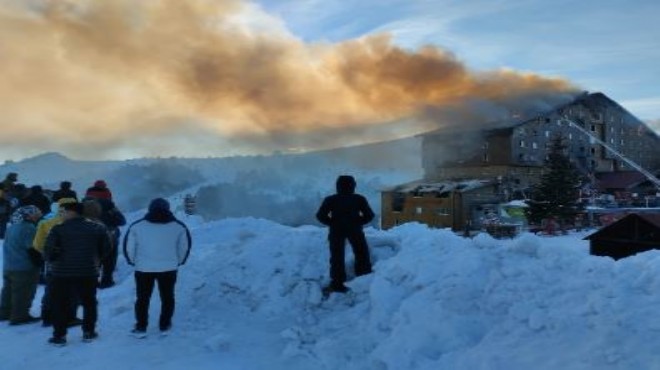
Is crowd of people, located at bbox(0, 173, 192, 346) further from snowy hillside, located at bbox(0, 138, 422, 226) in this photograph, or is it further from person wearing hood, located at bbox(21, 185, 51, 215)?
snowy hillside, located at bbox(0, 138, 422, 226)

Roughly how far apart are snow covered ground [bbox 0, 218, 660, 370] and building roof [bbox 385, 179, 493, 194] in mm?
35475

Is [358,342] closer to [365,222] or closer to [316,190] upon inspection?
A: [365,222]

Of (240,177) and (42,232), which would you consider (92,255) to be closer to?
(42,232)

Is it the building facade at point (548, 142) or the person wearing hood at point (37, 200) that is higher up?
the building facade at point (548, 142)

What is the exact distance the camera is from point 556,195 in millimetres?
39625

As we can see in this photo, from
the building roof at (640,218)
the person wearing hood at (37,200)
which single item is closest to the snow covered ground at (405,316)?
the person wearing hood at (37,200)

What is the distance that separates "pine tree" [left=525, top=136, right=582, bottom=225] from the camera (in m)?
39.3

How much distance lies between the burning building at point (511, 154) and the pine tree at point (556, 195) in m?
5.46

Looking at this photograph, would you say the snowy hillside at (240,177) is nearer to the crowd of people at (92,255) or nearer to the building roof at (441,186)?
the building roof at (441,186)

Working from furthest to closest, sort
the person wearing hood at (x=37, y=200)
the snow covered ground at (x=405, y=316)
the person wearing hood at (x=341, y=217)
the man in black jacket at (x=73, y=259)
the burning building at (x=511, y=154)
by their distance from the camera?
the burning building at (x=511, y=154)
the person wearing hood at (x=37, y=200)
the person wearing hood at (x=341, y=217)
the man in black jacket at (x=73, y=259)
the snow covered ground at (x=405, y=316)

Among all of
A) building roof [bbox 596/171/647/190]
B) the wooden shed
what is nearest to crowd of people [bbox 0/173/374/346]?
the wooden shed

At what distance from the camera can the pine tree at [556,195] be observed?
1548 inches

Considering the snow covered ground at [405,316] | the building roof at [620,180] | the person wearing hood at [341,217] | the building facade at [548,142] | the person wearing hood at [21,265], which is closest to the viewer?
the snow covered ground at [405,316]

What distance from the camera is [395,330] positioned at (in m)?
7.93
